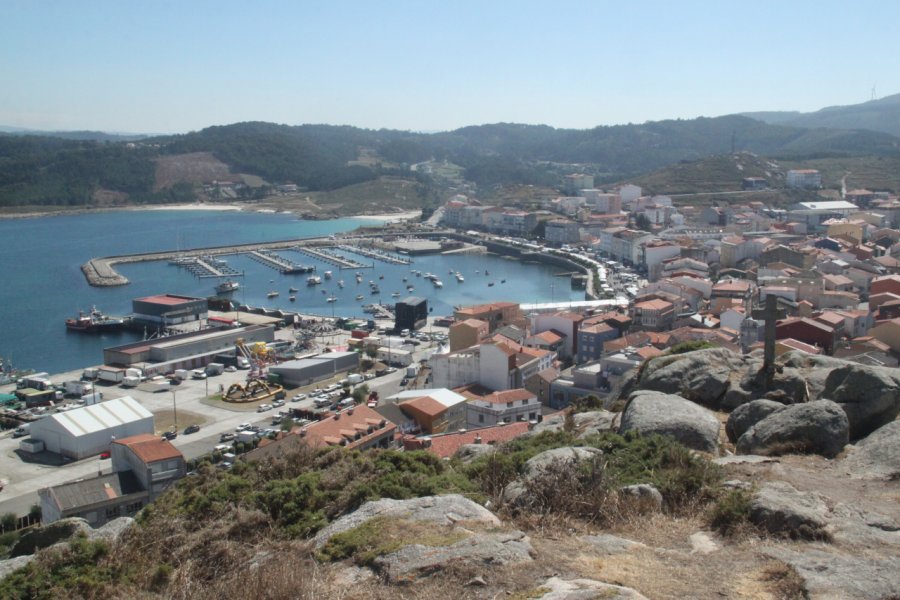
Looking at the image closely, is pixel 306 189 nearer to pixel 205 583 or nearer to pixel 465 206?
pixel 465 206

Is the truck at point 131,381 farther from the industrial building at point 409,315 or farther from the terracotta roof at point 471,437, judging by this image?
the terracotta roof at point 471,437

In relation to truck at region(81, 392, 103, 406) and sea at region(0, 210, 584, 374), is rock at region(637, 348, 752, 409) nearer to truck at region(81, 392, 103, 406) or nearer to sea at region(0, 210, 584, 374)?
truck at region(81, 392, 103, 406)

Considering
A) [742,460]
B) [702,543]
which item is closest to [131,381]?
[742,460]

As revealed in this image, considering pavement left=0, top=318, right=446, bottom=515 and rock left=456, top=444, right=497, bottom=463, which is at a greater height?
rock left=456, top=444, right=497, bottom=463

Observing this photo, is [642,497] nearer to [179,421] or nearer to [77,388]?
[179,421]

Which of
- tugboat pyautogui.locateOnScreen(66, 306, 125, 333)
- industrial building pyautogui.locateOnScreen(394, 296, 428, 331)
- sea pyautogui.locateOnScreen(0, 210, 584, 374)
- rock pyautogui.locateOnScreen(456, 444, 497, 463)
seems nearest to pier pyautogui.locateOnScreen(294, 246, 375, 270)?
sea pyautogui.locateOnScreen(0, 210, 584, 374)
